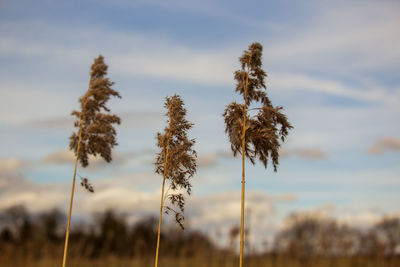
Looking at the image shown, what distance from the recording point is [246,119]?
32.7 ft

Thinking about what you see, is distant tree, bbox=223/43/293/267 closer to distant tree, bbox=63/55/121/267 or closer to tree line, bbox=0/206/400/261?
distant tree, bbox=63/55/121/267

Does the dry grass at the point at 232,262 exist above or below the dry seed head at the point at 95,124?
below

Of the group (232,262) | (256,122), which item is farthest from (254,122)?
(232,262)

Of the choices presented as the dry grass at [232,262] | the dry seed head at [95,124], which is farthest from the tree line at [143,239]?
the dry seed head at [95,124]

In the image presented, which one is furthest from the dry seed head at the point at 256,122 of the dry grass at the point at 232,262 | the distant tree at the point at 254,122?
the dry grass at the point at 232,262

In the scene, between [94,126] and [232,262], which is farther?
[232,262]

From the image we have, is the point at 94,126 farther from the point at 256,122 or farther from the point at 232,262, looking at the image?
the point at 232,262

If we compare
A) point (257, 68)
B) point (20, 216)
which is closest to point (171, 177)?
point (257, 68)

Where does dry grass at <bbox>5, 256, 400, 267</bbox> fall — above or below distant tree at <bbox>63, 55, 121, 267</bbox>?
below

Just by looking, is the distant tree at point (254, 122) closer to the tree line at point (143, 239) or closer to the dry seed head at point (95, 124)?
the dry seed head at point (95, 124)

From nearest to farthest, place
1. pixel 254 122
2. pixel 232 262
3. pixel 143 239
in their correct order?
pixel 254 122 → pixel 232 262 → pixel 143 239

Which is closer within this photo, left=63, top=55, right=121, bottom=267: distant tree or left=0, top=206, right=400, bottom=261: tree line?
left=63, top=55, right=121, bottom=267: distant tree

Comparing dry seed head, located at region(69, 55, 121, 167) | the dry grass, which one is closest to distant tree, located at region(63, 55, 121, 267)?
dry seed head, located at region(69, 55, 121, 167)

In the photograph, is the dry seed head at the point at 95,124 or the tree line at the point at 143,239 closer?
the dry seed head at the point at 95,124
